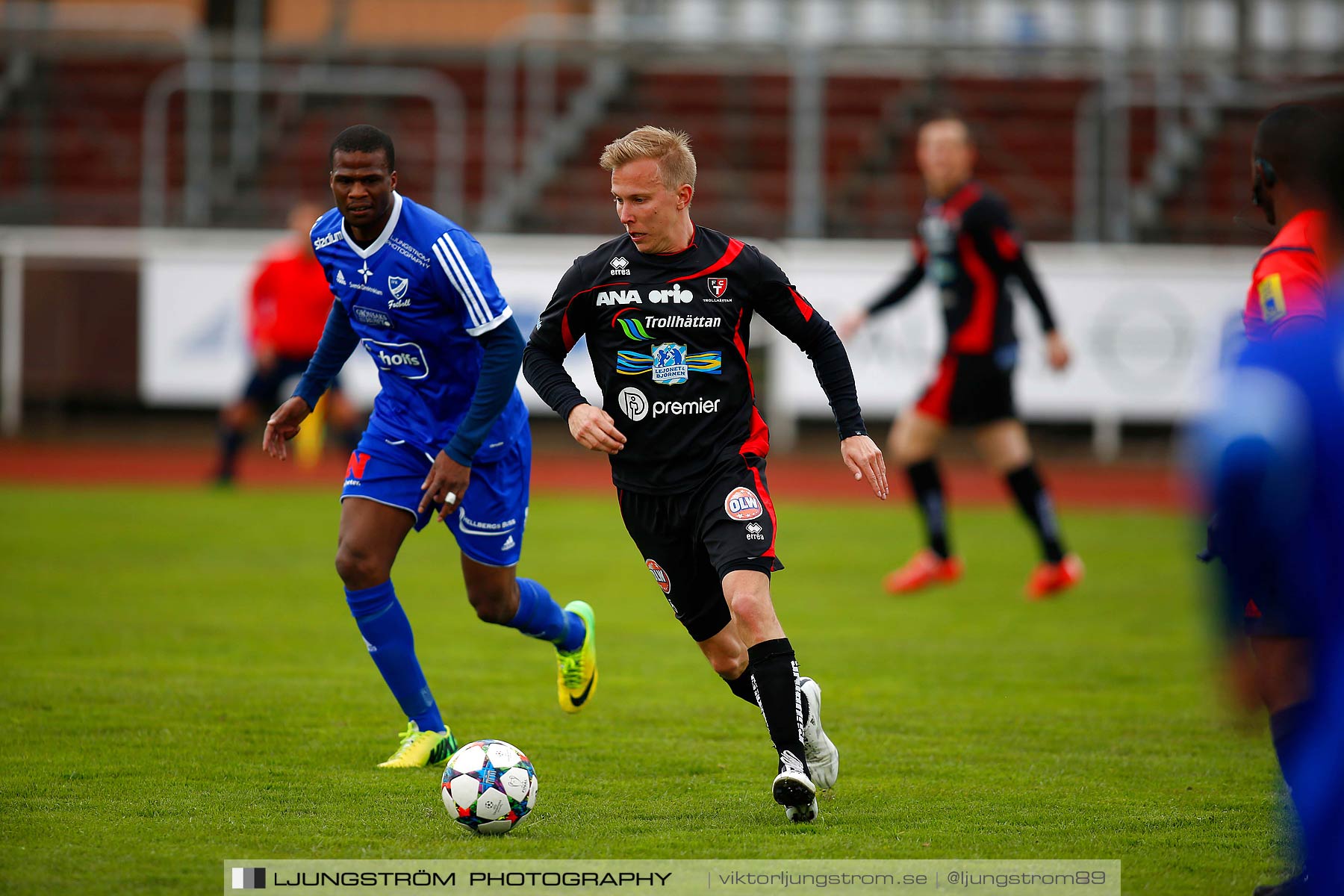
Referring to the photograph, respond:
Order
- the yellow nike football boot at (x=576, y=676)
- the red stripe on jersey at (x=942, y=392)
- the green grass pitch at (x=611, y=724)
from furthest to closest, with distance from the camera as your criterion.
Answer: the red stripe on jersey at (x=942, y=392)
the yellow nike football boot at (x=576, y=676)
the green grass pitch at (x=611, y=724)

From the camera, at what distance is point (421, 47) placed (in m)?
23.3

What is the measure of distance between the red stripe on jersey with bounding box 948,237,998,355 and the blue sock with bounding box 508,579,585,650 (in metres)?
4.24

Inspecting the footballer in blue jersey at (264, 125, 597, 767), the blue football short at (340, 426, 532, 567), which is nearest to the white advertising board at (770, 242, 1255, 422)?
the blue football short at (340, 426, 532, 567)

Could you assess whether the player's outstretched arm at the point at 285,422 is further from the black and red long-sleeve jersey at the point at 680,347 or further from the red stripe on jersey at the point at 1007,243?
the red stripe on jersey at the point at 1007,243

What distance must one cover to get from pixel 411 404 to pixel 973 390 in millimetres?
4893

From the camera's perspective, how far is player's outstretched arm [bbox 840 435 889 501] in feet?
15.5

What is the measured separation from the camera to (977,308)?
959 centimetres

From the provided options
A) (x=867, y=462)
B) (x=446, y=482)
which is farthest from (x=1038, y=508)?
(x=446, y=482)

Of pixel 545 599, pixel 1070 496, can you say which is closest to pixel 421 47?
pixel 1070 496

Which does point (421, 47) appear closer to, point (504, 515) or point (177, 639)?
point (177, 639)

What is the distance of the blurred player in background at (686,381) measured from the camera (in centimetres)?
483

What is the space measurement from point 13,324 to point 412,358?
14396 millimetres

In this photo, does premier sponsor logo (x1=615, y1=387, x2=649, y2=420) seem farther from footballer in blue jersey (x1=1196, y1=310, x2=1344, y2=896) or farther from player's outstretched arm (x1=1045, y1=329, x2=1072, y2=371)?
player's outstretched arm (x1=1045, y1=329, x2=1072, y2=371)

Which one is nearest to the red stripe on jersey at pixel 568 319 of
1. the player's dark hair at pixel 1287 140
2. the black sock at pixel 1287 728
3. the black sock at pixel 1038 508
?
the player's dark hair at pixel 1287 140
